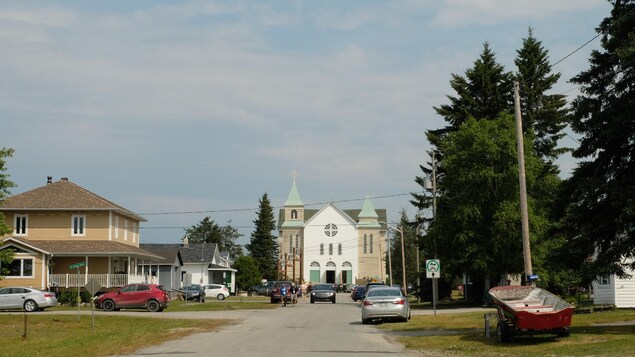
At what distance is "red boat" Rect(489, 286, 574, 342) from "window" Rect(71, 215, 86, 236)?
4196 centimetres

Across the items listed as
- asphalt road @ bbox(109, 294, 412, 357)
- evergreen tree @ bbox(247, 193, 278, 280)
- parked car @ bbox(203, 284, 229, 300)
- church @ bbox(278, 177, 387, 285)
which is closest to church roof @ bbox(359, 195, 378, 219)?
church @ bbox(278, 177, 387, 285)

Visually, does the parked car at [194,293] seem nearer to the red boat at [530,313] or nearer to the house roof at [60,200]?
the house roof at [60,200]

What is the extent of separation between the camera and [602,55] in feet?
74.5

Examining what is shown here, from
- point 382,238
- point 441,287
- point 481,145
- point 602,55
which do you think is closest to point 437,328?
point 602,55

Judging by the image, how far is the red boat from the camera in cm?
1973

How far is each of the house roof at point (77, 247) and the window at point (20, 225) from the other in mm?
1010

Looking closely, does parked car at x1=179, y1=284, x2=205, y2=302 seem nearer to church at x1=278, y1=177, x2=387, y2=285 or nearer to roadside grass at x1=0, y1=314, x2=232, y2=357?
roadside grass at x1=0, y1=314, x2=232, y2=357

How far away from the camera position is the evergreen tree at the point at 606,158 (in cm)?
2156

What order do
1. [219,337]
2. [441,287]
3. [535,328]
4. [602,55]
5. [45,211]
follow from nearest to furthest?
[535,328]
[602,55]
[219,337]
[45,211]
[441,287]

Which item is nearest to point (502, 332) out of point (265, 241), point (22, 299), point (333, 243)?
point (22, 299)

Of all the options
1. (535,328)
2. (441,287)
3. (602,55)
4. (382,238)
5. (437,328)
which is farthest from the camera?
(382,238)

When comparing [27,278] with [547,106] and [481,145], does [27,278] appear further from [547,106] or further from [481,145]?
[547,106]

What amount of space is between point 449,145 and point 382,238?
8328cm

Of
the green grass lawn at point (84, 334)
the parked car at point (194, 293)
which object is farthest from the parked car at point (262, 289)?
the green grass lawn at point (84, 334)
